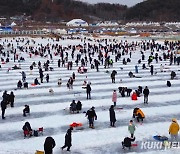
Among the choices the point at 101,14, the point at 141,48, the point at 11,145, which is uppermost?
the point at 101,14

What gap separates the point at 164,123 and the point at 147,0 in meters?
163

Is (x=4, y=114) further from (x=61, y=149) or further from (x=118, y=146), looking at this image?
(x=118, y=146)

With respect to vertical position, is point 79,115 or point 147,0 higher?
point 147,0

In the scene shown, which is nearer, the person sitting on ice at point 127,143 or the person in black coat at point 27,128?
the person sitting on ice at point 127,143

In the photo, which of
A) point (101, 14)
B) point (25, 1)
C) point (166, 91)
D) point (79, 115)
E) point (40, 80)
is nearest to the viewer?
point (79, 115)

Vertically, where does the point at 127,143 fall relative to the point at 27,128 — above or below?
below

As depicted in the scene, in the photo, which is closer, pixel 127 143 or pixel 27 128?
pixel 127 143

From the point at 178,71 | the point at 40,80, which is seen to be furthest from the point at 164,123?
the point at 178,71

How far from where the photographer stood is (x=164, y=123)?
44.2ft

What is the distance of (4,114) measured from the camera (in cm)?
1494

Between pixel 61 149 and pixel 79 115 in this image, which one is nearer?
pixel 61 149

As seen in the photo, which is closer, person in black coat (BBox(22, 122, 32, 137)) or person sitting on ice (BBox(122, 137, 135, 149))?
person sitting on ice (BBox(122, 137, 135, 149))

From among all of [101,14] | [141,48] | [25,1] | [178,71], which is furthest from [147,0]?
[178,71]

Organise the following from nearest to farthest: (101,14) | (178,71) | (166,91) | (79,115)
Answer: (79,115)
(166,91)
(178,71)
(101,14)
